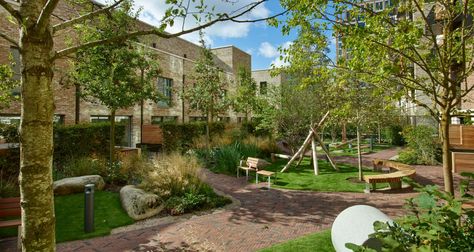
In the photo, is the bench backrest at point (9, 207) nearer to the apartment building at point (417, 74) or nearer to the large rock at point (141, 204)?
the large rock at point (141, 204)

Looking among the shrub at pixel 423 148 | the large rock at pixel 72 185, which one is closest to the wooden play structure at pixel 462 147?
the shrub at pixel 423 148

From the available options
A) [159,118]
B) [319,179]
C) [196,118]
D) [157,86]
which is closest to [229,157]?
[319,179]

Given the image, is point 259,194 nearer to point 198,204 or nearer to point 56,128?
point 198,204

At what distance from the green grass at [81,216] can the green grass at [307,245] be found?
3735 mm

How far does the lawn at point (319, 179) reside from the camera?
33.6 ft

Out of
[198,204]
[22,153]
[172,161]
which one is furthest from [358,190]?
[22,153]

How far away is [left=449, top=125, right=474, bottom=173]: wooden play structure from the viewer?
1288 centimetres

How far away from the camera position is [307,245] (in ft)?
17.2

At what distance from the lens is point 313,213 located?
740cm

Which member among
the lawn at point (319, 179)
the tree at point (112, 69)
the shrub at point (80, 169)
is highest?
the tree at point (112, 69)

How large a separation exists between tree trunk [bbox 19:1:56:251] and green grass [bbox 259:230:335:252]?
396cm

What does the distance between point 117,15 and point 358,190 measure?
10247 mm

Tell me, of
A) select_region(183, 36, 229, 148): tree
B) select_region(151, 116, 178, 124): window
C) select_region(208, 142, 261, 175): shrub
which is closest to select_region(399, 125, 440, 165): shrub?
select_region(208, 142, 261, 175): shrub

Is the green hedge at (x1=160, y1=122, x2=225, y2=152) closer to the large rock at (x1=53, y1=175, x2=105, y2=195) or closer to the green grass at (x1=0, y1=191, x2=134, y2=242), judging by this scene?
the large rock at (x1=53, y1=175, x2=105, y2=195)
